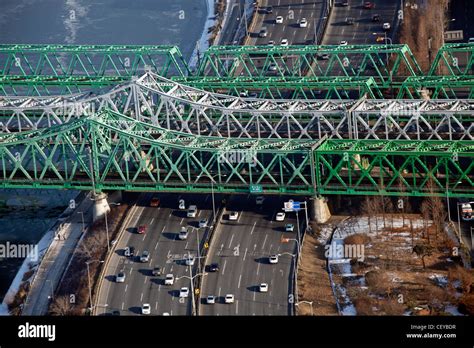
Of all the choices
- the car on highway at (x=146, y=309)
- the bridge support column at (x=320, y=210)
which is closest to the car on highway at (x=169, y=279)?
the car on highway at (x=146, y=309)

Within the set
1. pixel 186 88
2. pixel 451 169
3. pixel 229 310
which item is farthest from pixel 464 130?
pixel 229 310

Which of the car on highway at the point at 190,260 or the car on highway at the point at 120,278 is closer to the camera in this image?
the car on highway at the point at 120,278

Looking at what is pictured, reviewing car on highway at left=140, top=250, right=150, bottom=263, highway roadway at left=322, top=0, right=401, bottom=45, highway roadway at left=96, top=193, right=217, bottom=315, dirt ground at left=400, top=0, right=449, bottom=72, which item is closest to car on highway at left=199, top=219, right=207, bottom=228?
highway roadway at left=96, top=193, right=217, bottom=315

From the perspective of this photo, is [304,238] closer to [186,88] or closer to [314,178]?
[314,178]

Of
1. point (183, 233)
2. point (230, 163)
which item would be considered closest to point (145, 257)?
point (183, 233)

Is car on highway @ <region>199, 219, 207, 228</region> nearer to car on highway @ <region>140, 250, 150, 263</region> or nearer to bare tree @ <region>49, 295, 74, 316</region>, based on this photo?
car on highway @ <region>140, 250, 150, 263</region>

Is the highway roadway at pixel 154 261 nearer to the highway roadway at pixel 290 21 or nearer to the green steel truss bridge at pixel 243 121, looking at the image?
the green steel truss bridge at pixel 243 121
